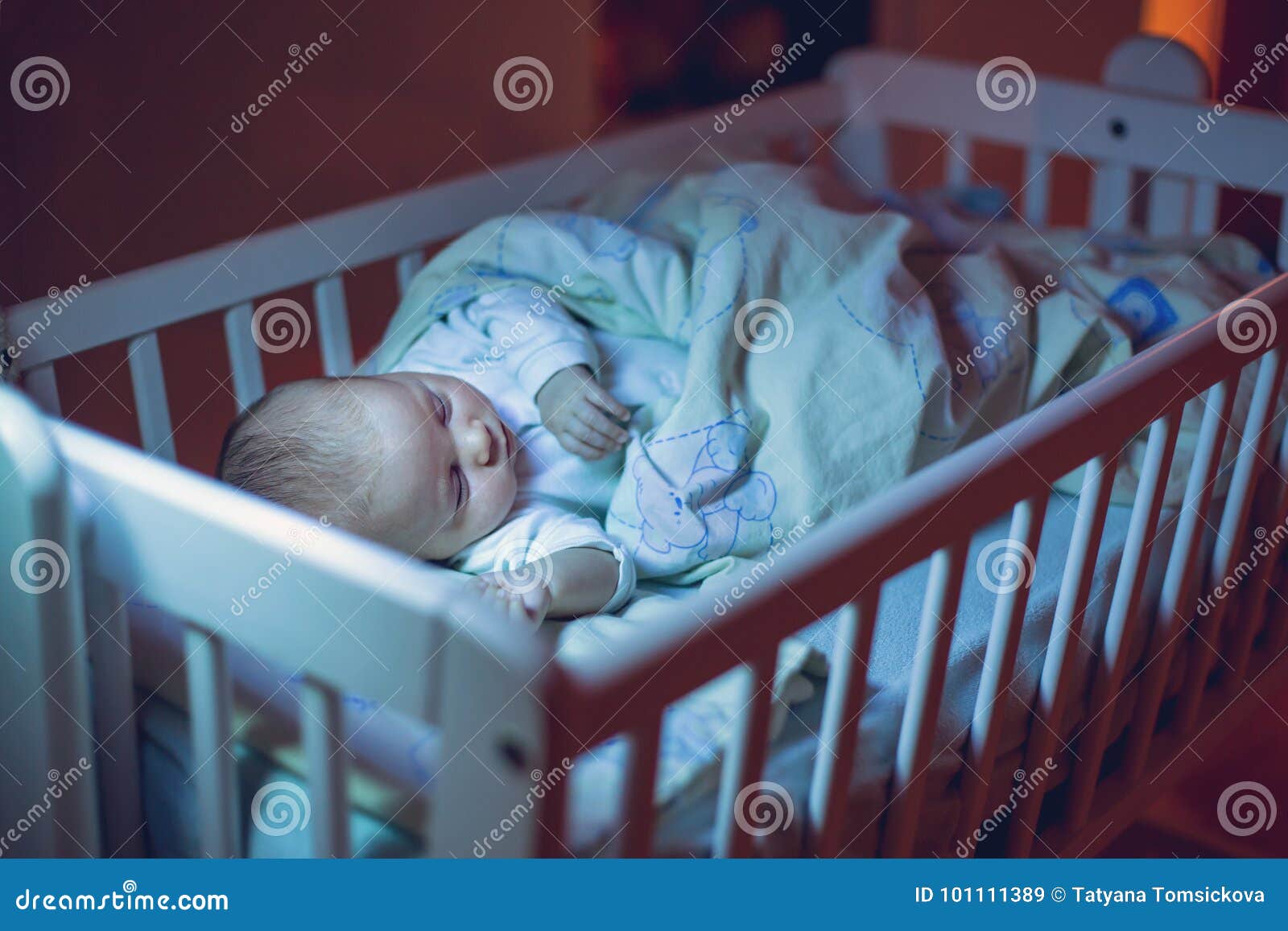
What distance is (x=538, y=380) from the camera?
44.3 inches

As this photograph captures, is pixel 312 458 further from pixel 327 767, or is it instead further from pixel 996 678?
pixel 996 678

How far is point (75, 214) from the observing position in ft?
4.59

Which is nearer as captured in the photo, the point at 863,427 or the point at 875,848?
the point at 875,848

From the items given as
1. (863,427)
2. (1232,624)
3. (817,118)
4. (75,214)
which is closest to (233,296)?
(75,214)

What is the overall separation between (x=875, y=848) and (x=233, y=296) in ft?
2.35

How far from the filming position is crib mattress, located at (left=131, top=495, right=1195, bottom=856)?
748 millimetres

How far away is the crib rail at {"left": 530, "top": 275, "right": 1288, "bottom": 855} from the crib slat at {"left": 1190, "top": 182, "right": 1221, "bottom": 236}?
17.8 inches

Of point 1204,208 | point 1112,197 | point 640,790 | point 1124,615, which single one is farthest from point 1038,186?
Result: point 640,790

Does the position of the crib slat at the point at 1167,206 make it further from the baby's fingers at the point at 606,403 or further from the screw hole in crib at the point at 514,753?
the screw hole in crib at the point at 514,753

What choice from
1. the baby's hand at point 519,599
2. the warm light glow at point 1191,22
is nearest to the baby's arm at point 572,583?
the baby's hand at point 519,599

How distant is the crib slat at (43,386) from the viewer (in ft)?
3.38

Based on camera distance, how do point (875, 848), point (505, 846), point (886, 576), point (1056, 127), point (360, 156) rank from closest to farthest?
point (505, 846) → point (886, 576) → point (875, 848) → point (1056, 127) → point (360, 156)

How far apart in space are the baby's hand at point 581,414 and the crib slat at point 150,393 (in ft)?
1.07
